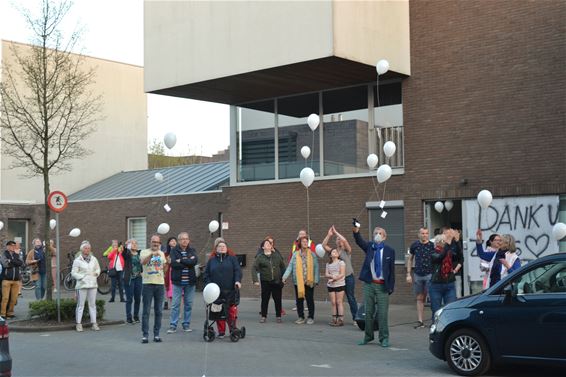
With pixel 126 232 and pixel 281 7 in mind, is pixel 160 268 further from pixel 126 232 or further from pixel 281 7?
pixel 126 232

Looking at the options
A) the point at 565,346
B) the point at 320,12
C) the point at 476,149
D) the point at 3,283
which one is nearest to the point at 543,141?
the point at 476,149

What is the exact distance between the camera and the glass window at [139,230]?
27.5 m

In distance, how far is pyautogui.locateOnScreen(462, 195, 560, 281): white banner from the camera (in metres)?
16.2

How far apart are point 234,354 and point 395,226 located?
8.41 meters

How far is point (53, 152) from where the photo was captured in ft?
109

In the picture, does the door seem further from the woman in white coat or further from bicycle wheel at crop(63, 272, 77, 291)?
bicycle wheel at crop(63, 272, 77, 291)

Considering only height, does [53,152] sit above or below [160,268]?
above

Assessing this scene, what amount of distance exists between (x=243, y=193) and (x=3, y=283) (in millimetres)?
7281

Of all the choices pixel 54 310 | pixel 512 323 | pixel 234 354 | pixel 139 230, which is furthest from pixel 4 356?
pixel 139 230

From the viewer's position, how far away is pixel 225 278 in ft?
42.8

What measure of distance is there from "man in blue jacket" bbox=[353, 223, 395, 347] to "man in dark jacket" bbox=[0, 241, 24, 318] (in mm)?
9397

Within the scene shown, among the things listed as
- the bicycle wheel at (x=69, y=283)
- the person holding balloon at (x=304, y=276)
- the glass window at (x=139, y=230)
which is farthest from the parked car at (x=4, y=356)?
the glass window at (x=139, y=230)

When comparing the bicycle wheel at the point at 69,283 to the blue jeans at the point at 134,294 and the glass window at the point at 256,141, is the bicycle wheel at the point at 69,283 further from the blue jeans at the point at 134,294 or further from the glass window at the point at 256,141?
the blue jeans at the point at 134,294

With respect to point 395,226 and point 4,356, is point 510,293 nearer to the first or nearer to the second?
point 4,356
